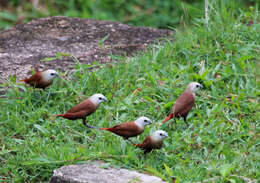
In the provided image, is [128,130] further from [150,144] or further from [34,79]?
[34,79]

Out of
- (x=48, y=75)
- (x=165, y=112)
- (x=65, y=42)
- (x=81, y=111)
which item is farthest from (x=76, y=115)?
(x=65, y=42)

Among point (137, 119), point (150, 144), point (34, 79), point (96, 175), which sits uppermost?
point (34, 79)

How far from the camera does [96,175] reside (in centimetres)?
369

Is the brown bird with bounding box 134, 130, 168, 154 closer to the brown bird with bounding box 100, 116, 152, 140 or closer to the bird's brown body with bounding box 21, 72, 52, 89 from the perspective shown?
the brown bird with bounding box 100, 116, 152, 140

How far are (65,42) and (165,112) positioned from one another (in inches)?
90.9

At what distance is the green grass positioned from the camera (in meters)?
4.06

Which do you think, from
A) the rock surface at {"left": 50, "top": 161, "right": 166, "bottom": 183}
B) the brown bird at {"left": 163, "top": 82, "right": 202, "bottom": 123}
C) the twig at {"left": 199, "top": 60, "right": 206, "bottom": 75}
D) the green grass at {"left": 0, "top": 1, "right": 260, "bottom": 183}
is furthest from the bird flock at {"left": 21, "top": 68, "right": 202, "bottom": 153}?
the twig at {"left": 199, "top": 60, "right": 206, "bottom": 75}

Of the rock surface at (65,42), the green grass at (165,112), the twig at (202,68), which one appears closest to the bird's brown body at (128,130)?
the green grass at (165,112)

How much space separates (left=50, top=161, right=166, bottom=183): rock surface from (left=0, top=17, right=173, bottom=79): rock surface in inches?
85.5

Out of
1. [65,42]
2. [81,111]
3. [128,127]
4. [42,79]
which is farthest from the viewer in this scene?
[65,42]

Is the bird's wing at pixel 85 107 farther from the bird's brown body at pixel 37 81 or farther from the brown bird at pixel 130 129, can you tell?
the bird's brown body at pixel 37 81

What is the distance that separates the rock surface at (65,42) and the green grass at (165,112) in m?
0.43

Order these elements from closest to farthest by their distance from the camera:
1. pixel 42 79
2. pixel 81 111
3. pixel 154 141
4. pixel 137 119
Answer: pixel 154 141 < pixel 137 119 < pixel 81 111 < pixel 42 79

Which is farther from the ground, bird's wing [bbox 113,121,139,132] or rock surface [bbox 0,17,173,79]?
rock surface [bbox 0,17,173,79]
